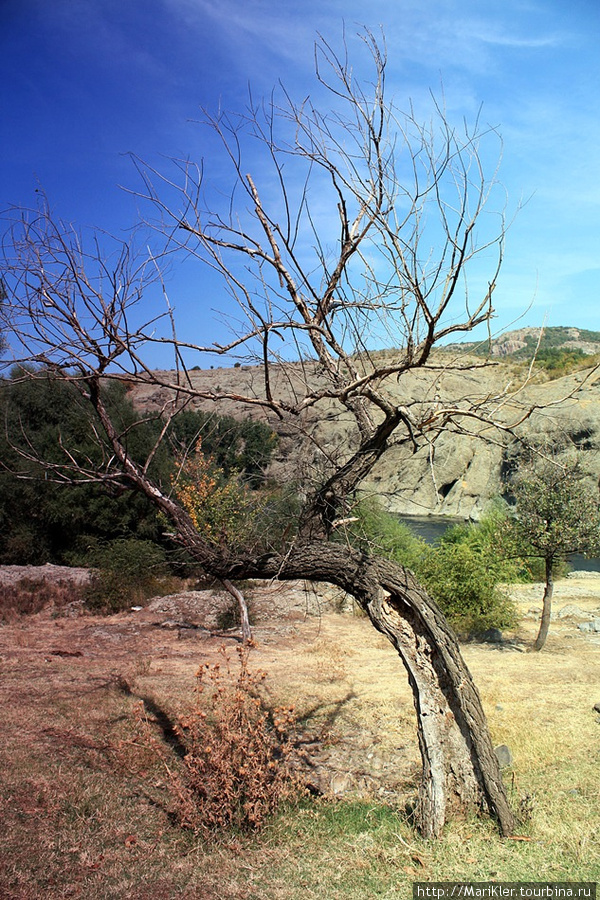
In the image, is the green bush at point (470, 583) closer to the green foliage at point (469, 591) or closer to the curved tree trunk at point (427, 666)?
the green foliage at point (469, 591)

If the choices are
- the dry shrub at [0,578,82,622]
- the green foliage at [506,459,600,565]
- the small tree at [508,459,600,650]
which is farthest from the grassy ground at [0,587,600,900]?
the dry shrub at [0,578,82,622]

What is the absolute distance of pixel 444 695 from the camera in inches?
201

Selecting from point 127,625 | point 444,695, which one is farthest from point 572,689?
point 127,625

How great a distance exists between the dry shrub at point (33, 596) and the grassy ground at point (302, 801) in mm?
4052

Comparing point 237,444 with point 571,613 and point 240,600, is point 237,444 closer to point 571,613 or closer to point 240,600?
point 240,600

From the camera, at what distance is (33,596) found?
1534 centimetres

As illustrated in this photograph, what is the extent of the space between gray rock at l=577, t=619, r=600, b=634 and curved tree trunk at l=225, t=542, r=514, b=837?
1092 cm

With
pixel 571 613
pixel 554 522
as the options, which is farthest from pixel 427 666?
pixel 571 613

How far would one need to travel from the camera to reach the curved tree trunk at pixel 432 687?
4867 millimetres

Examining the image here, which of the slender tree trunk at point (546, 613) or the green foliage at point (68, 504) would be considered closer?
the slender tree trunk at point (546, 613)

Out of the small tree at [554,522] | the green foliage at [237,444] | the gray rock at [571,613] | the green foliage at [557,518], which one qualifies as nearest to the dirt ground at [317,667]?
the gray rock at [571,613]

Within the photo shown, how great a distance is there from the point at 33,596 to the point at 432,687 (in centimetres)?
1260

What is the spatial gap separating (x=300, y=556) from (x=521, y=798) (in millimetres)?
2661

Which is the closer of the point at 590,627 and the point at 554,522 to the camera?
the point at 554,522
